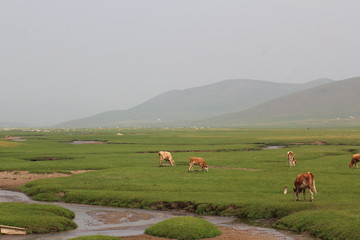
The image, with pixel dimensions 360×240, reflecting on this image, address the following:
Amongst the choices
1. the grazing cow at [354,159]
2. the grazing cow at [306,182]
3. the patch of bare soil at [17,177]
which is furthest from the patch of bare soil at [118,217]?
the grazing cow at [354,159]

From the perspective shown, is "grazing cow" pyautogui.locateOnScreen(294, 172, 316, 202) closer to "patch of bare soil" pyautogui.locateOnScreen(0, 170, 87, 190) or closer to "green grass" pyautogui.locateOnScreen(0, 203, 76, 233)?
"green grass" pyautogui.locateOnScreen(0, 203, 76, 233)

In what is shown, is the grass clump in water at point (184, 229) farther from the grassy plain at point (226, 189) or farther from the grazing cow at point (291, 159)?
the grazing cow at point (291, 159)

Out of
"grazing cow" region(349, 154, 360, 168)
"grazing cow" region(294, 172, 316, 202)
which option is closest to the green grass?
"grazing cow" region(294, 172, 316, 202)

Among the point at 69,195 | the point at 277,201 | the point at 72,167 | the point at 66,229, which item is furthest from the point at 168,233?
the point at 72,167

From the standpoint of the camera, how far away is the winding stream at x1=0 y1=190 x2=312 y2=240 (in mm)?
24125

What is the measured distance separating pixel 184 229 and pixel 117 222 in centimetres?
512

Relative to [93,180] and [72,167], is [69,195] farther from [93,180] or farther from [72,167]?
[72,167]

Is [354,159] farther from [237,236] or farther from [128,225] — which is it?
[128,225]

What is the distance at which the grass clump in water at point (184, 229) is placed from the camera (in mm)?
23766

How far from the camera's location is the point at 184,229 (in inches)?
950

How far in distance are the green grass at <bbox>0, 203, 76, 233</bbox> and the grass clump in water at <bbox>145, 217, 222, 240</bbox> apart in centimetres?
484

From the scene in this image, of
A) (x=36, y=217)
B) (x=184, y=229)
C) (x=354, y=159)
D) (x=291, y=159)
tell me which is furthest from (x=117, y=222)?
(x=354, y=159)

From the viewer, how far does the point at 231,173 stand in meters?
43.3

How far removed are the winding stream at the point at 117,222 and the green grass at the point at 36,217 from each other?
0.59 meters
